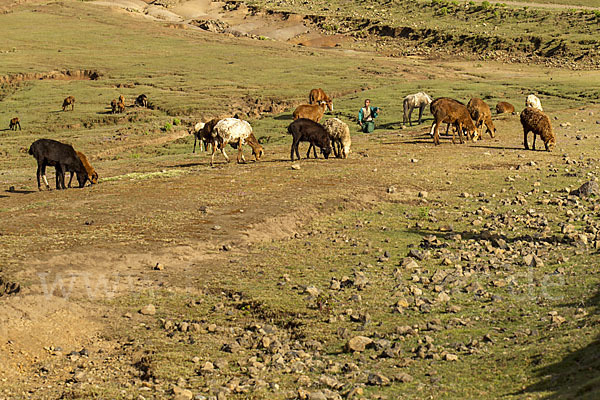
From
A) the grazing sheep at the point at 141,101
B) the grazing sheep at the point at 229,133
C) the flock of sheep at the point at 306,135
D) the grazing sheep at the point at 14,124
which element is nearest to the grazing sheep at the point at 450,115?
the flock of sheep at the point at 306,135

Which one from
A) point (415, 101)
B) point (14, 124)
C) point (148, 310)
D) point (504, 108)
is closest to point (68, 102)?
point (14, 124)

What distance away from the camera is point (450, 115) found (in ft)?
82.6

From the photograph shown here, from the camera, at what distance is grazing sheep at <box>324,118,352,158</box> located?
22.9 m

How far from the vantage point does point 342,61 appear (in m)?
61.2

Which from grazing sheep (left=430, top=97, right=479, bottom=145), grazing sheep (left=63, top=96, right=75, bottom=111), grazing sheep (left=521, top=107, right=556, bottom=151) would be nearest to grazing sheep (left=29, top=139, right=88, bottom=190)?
grazing sheep (left=430, top=97, right=479, bottom=145)

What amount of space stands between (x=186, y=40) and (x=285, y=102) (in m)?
36.5

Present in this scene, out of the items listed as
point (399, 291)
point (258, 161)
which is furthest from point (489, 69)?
point (399, 291)

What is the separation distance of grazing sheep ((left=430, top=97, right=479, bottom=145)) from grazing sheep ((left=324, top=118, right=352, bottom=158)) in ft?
12.2

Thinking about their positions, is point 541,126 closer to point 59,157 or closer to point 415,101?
point 415,101

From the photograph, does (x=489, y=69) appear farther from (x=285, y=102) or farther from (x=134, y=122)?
(x=134, y=122)

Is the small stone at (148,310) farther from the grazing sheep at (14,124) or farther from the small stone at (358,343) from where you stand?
the grazing sheep at (14,124)

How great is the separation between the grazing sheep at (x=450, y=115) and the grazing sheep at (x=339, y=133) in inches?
147

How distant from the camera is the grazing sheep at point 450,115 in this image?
81.6 feet

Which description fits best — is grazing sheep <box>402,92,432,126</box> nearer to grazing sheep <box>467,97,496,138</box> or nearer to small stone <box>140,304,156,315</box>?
grazing sheep <box>467,97,496,138</box>
